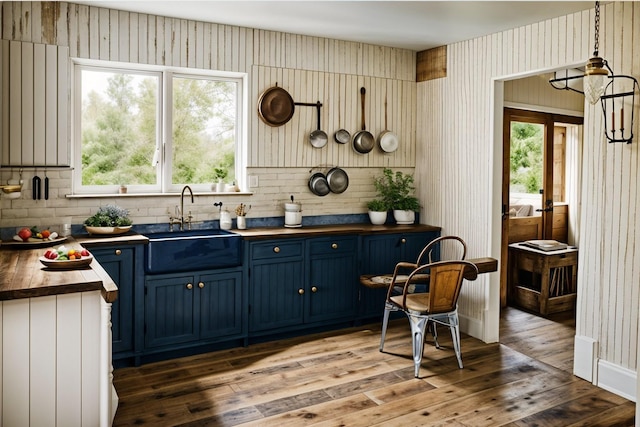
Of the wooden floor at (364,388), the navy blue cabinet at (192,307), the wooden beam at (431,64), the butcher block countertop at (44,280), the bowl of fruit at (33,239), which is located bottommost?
the wooden floor at (364,388)

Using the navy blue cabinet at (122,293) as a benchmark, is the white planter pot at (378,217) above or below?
above

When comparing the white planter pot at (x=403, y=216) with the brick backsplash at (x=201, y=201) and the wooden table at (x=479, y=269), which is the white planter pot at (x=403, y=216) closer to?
the brick backsplash at (x=201, y=201)

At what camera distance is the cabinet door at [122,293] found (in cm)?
396

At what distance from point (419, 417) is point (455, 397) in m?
0.41

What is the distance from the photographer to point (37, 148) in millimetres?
4020

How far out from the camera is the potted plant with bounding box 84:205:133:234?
161 inches

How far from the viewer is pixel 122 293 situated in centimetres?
402

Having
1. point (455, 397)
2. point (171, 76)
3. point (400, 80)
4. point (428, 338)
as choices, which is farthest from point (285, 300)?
point (400, 80)

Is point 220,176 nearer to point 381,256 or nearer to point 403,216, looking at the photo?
point 381,256

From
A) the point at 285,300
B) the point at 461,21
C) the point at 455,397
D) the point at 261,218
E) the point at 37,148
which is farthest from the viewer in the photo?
the point at 261,218

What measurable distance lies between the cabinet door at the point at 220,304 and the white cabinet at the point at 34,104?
4.59 ft

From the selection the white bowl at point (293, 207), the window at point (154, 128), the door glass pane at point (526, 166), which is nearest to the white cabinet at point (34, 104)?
the window at point (154, 128)

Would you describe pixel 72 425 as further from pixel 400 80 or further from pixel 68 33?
pixel 400 80

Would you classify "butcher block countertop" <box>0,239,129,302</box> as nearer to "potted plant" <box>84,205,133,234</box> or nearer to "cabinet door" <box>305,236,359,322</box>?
"potted plant" <box>84,205,133,234</box>
